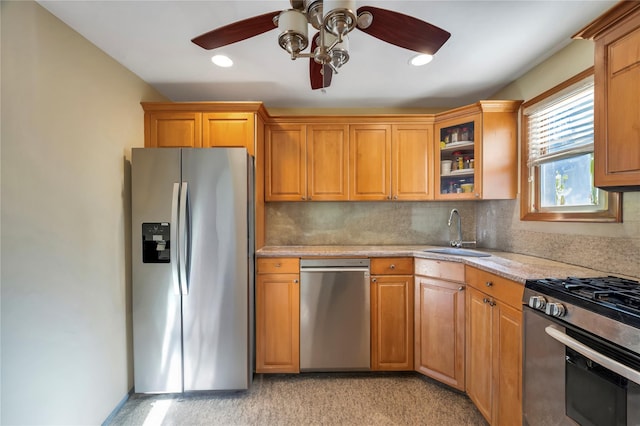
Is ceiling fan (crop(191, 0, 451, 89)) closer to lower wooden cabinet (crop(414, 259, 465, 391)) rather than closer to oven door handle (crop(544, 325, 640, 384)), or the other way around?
oven door handle (crop(544, 325, 640, 384))

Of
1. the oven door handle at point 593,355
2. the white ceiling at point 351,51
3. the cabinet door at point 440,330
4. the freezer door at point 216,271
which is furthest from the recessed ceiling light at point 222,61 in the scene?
the oven door handle at point 593,355

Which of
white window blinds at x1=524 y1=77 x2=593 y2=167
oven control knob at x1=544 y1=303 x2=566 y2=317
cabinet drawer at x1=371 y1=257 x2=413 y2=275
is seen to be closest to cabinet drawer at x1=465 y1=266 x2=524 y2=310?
oven control knob at x1=544 y1=303 x2=566 y2=317

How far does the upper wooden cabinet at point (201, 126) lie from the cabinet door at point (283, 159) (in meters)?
0.31

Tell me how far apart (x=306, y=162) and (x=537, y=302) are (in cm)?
194

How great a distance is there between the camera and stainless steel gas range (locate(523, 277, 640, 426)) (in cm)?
90

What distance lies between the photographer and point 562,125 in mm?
1826

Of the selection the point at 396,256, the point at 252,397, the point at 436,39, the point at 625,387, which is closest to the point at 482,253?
the point at 396,256

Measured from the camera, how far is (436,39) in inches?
43.1

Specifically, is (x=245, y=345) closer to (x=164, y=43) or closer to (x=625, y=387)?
(x=625, y=387)

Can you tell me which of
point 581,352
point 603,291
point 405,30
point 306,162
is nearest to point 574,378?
point 581,352

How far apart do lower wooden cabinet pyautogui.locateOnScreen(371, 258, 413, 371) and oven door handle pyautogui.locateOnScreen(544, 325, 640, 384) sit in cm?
106

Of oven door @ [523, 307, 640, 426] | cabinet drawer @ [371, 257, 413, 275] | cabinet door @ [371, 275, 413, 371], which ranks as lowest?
cabinet door @ [371, 275, 413, 371]

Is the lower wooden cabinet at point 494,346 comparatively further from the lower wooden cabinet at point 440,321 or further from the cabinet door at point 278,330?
the cabinet door at point 278,330

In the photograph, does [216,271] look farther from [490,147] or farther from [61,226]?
[490,147]
